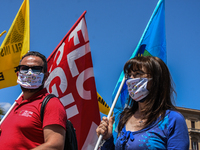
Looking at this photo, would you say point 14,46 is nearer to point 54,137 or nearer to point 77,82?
point 77,82

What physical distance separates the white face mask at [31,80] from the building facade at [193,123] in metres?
35.8

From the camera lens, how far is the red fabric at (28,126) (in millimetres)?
2189

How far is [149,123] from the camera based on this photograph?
6.94ft

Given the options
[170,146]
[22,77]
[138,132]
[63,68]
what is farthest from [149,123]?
[63,68]

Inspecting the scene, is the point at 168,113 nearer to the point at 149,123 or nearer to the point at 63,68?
the point at 149,123

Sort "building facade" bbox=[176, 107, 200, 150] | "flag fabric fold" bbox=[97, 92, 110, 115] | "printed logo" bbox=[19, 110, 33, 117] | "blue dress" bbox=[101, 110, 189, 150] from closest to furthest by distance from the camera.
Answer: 1. "blue dress" bbox=[101, 110, 189, 150]
2. "printed logo" bbox=[19, 110, 33, 117]
3. "flag fabric fold" bbox=[97, 92, 110, 115]
4. "building facade" bbox=[176, 107, 200, 150]

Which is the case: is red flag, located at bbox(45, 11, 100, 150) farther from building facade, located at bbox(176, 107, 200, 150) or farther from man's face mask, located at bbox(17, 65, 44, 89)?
building facade, located at bbox(176, 107, 200, 150)

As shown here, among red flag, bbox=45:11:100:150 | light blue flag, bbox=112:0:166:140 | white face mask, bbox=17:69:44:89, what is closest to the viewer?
white face mask, bbox=17:69:44:89

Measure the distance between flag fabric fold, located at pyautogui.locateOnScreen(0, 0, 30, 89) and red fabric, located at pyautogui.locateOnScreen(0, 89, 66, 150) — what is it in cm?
348

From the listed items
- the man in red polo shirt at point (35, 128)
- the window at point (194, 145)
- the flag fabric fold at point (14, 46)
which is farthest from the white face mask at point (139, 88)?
the window at point (194, 145)

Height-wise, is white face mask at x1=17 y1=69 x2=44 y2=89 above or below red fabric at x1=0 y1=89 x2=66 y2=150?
above

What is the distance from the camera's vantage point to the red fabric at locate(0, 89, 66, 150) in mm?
2189

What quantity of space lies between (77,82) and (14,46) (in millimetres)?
1686

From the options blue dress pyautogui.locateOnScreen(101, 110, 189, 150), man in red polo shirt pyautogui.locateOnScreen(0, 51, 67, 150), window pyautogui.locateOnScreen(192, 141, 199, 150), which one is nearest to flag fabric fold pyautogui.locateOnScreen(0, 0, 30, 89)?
man in red polo shirt pyautogui.locateOnScreen(0, 51, 67, 150)
